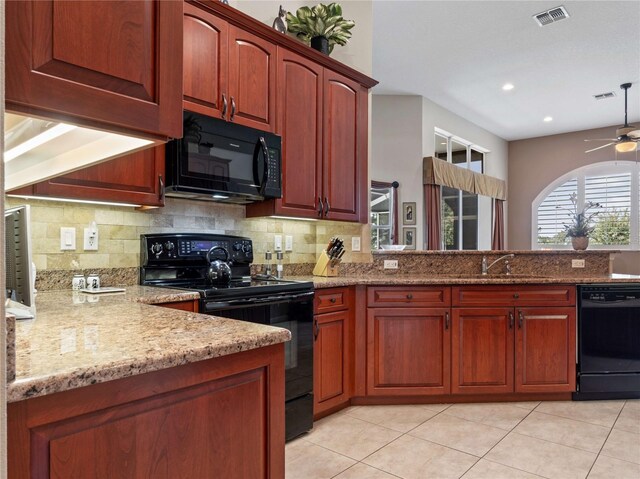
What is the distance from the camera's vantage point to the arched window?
6.98 m

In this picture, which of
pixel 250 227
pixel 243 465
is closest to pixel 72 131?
pixel 243 465

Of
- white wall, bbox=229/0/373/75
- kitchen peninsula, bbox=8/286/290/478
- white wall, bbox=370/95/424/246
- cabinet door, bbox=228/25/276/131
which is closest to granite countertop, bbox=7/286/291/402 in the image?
kitchen peninsula, bbox=8/286/290/478

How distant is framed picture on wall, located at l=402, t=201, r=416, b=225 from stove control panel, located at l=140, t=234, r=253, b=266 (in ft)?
11.4

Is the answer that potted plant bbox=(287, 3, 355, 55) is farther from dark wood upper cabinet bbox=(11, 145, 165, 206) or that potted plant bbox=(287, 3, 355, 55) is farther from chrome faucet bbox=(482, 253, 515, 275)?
chrome faucet bbox=(482, 253, 515, 275)

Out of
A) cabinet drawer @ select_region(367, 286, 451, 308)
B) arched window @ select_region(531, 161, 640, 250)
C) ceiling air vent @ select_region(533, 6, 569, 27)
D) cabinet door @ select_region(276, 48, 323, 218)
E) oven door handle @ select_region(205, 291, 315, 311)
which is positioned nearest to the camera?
oven door handle @ select_region(205, 291, 315, 311)

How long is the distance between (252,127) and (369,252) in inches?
57.0

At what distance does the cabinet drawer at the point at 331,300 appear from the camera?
2.73 m

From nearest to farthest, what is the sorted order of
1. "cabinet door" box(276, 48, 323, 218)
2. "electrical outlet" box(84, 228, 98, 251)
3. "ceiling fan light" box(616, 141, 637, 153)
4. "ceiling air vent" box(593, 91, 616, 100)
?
"electrical outlet" box(84, 228, 98, 251) → "cabinet door" box(276, 48, 323, 218) → "ceiling fan light" box(616, 141, 637, 153) → "ceiling air vent" box(593, 91, 616, 100)

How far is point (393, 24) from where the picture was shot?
4141 millimetres

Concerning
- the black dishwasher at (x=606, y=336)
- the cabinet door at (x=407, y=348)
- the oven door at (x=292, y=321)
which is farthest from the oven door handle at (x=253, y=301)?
the black dishwasher at (x=606, y=336)

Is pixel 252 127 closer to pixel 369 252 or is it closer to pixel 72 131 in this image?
pixel 369 252

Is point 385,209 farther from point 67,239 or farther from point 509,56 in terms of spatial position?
point 67,239

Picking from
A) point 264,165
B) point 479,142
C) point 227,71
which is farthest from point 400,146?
point 227,71

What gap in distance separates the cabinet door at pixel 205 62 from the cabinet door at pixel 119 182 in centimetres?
37
